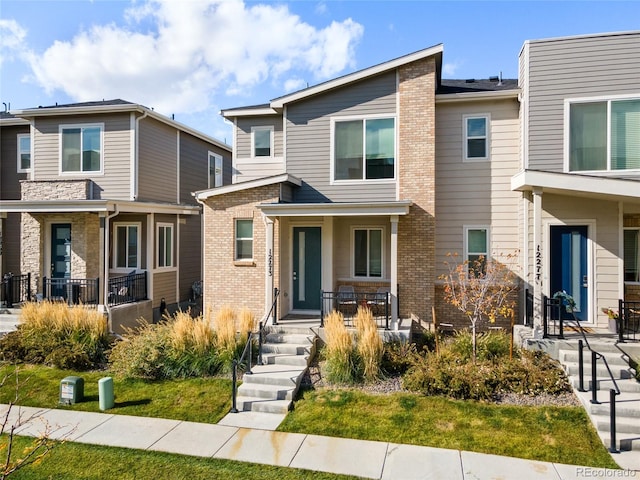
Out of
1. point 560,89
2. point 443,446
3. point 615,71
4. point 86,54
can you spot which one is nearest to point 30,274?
point 86,54

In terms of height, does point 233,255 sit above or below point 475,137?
below

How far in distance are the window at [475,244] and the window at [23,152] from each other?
16881 mm

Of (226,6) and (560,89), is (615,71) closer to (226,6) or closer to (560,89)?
(560,89)

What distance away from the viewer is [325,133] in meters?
12.1

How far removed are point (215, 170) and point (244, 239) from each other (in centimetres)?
892

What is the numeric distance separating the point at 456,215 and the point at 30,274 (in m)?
14.2

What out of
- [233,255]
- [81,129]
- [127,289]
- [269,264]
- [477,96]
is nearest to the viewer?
[269,264]

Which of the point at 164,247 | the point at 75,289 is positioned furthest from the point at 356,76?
the point at 75,289

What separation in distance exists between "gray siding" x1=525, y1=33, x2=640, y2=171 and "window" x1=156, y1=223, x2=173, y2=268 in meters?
12.6

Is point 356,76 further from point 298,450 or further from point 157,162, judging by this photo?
point 298,450

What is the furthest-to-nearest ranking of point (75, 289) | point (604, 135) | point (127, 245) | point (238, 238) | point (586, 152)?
point (127, 245) < point (75, 289) < point (238, 238) < point (586, 152) < point (604, 135)

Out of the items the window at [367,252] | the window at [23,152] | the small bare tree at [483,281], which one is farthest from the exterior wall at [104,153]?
the small bare tree at [483,281]

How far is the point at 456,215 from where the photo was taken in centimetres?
1181

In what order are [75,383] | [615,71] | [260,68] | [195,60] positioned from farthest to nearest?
[195,60] → [260,68] → [615,71] → [75,383]
